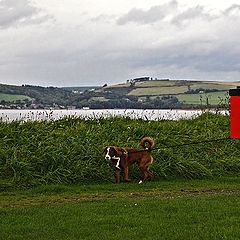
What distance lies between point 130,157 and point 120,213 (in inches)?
175

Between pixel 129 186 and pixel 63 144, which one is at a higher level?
pixel 63 144

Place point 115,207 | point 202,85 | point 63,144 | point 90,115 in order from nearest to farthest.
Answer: point 115,207, point 63,144, point 90,115, point 202,85

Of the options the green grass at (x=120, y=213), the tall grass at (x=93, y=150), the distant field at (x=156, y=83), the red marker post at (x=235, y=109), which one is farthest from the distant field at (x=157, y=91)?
the red marker post at (x=235, y=109)

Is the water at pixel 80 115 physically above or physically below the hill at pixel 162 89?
below

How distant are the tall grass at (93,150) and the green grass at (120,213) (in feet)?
3.45

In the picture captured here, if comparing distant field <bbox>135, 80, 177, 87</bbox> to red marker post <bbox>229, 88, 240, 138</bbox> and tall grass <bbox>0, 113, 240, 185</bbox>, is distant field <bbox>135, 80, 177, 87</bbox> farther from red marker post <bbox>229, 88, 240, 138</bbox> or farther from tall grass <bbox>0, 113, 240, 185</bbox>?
red marker post <bbox>229, 88, 240, 138</bbox>

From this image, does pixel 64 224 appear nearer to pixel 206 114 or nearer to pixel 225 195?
pixel 225 195

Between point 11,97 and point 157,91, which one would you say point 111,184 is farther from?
point 157,91

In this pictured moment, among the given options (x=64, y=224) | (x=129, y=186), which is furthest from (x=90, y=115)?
(x=64, y=224)

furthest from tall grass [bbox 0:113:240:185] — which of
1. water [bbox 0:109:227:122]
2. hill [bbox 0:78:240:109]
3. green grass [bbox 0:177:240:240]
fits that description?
hill [bbox 0:78:240:109]

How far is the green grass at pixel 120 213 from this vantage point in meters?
7.33

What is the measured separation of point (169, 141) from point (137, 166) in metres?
2.65

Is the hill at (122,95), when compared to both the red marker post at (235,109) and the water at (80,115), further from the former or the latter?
the red marker post at (235,109)

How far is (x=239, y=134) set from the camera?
10859 mm
